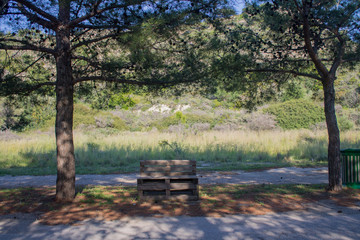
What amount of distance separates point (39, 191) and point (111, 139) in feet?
40.9

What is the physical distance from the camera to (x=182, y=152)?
53.2 ft

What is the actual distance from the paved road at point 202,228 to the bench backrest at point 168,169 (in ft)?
4.47

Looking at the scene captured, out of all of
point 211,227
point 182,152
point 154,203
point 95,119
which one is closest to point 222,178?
point 154,203

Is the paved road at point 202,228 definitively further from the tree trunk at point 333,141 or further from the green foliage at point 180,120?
the green foliage at point 180,120

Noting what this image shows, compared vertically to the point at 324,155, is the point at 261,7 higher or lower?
higher

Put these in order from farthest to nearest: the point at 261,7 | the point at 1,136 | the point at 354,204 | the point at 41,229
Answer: the point at 1,136
the point at 261,7
the point at 354,204
the point at 41,229

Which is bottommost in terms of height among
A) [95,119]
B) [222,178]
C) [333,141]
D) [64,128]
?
[222,178]

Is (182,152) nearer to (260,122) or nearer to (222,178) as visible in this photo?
(222,178)

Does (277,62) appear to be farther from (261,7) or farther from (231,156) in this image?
(231,156)

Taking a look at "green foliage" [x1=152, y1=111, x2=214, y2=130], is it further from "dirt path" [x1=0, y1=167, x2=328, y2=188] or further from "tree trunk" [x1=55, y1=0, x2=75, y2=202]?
"tree trunk" [x1=55, y1=0, x2=75, y2=202]

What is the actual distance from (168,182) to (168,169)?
29cm

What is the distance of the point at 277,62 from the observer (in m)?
8.88

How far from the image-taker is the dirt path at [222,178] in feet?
33.1

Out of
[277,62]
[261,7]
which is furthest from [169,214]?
[261,7]
